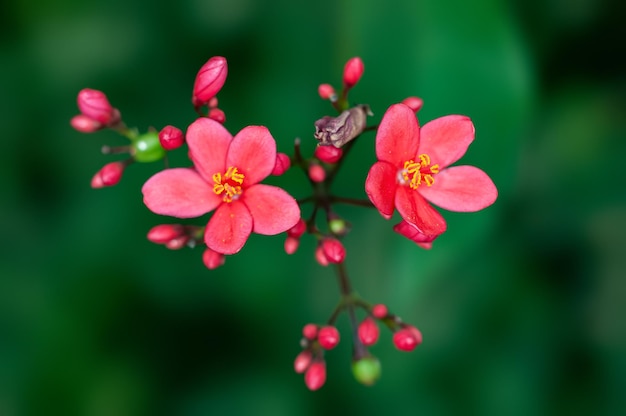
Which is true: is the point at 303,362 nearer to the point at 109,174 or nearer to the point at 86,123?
the point at 109,174

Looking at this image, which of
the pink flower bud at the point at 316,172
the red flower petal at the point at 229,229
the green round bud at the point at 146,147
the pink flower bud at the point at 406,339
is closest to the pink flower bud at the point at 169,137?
the green round bud at the point at 146,147

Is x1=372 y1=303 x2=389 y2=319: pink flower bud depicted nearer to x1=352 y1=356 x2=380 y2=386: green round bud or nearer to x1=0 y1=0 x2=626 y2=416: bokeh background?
x1=352 y1=356 x2=380 y2=386: green round bud

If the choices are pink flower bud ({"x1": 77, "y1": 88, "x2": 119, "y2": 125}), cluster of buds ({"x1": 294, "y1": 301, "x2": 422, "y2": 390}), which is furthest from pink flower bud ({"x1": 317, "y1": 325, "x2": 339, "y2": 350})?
pink flower bud ({"x1": 77, "y1": 88, "x2": 119, "y2": 125})

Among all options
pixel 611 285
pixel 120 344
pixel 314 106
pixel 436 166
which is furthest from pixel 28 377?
pixel 611 285

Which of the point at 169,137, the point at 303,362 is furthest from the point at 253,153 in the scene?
the point at 303,362

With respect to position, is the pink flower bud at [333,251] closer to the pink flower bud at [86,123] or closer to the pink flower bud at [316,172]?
the pink flower bud at [316,172]
